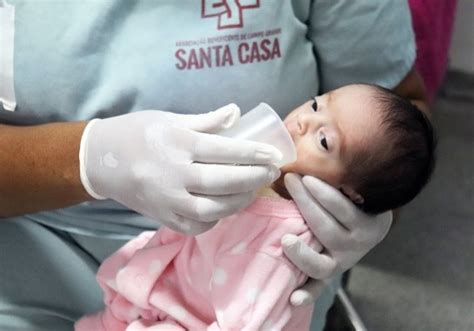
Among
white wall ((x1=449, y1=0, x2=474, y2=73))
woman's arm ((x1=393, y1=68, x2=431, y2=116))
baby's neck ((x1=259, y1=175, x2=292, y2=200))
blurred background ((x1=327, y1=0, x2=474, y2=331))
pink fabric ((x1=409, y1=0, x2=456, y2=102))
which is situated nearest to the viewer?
baby's neck ((x1=259, y1=175, x2=292, y2=200))

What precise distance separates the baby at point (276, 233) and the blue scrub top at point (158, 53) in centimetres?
10

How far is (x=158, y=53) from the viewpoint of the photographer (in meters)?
0.86

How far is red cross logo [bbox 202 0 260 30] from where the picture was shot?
33.8 inches

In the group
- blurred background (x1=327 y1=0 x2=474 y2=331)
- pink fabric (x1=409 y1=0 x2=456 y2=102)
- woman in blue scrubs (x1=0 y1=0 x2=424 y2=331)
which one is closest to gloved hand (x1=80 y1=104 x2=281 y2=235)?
woman in blue scrubs (x1=0 y1=0 x2=424 y2=331)

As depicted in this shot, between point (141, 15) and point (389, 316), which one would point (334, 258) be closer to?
point (141, 15)

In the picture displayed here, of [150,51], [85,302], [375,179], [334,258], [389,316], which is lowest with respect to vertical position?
[389,316]

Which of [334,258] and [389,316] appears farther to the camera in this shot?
[389,316]

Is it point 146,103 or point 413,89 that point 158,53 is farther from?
point 413,89

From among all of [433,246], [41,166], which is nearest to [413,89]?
[41,166]

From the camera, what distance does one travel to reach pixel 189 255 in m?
0.85

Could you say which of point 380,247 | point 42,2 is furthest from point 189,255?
point 380,247

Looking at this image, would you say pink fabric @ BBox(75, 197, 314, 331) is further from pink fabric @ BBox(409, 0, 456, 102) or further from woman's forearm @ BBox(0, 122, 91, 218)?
pink fabric @ BBox(409, 0, 456, 102)

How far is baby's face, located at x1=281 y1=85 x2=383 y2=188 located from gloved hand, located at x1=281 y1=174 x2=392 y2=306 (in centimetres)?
2

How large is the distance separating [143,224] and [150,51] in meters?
0.28
